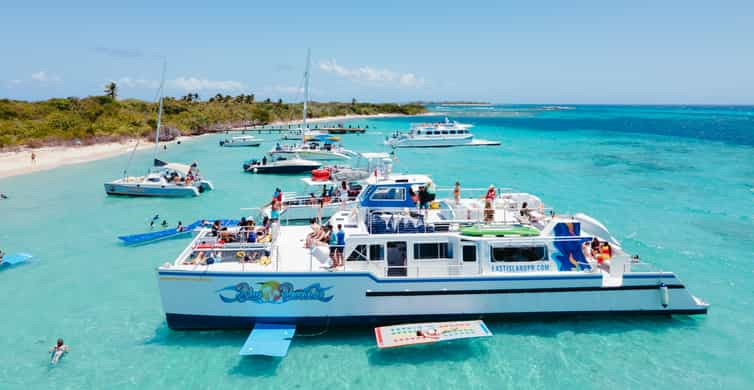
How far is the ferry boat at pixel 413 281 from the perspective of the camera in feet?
42.3

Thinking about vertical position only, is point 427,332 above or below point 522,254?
below

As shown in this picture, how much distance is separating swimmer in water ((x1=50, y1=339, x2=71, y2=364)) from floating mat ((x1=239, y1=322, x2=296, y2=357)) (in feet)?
17.7

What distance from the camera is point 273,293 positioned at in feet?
42.4

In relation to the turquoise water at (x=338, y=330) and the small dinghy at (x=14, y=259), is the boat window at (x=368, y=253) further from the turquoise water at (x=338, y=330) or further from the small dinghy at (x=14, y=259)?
the small dinghy at (x=14, y=259)

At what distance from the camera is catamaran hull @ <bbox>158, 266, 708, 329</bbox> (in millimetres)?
12812

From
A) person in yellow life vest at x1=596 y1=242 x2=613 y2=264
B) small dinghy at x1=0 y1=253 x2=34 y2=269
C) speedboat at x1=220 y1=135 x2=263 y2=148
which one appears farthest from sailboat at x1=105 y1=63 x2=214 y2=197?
speedboat at x1=220 y1=135 x2=263 y2=148

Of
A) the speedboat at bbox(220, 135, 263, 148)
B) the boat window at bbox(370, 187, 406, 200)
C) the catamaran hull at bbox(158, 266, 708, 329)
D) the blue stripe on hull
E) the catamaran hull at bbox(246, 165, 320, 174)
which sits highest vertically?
the speedboat at bbox(220, 135, 263, 148)

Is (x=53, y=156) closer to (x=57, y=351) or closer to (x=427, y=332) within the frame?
(x=57, y=351)

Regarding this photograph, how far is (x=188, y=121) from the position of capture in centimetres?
9156

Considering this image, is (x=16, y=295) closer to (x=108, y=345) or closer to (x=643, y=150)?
(x=108, y=345)

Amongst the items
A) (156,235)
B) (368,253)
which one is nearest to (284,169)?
(156,235)

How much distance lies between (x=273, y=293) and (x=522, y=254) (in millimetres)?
7522

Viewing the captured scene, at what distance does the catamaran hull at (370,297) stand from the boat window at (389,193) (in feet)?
12.1

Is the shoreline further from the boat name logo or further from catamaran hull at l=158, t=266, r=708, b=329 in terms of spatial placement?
the boat name logo
